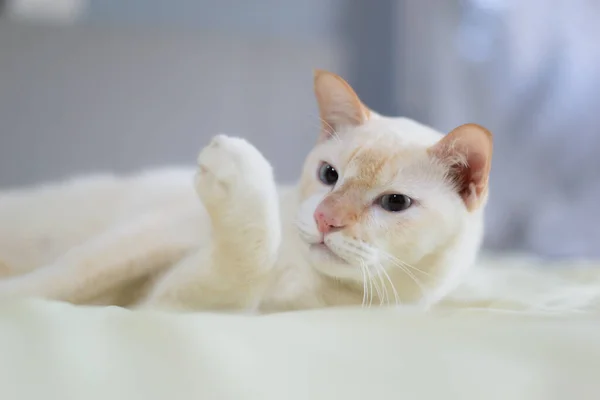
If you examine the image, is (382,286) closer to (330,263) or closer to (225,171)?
(330,263)

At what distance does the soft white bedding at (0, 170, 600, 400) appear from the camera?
51cm

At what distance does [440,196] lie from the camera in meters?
0.87

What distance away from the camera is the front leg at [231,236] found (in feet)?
2.57

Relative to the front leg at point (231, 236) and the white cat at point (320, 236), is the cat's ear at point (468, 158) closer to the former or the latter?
the white cat at point (320, 236)

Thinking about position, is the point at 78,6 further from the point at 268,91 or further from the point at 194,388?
the point at 194,388

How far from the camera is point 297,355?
565 mm

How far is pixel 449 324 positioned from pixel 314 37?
128 centimetres

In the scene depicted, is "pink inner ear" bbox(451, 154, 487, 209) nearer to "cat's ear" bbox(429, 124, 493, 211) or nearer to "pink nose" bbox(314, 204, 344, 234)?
"cat's ear" bbox(429, 124, 493, 211)

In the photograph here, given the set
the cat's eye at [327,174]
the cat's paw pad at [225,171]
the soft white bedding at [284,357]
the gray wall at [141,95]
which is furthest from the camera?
the gray wall at [141,95]

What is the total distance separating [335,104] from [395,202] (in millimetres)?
238

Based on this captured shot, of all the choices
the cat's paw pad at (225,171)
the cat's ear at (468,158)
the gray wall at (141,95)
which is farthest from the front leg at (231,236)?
the gray wall at (141,95)

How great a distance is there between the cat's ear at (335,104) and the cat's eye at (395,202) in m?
0.19

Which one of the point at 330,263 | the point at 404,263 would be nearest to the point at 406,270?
the point at 404,263

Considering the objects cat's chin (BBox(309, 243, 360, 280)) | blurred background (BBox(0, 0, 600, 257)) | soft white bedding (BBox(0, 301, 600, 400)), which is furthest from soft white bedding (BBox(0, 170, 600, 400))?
blurred background (BBox(0, 0, 600, 257))
